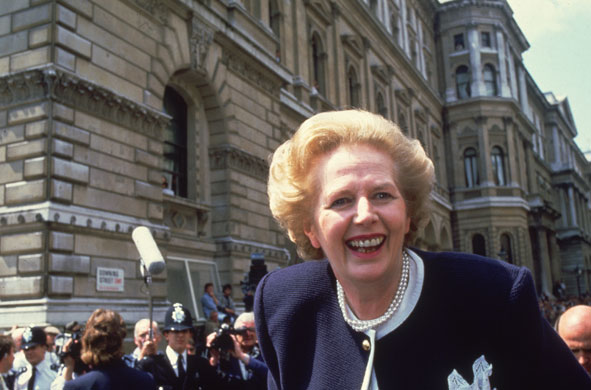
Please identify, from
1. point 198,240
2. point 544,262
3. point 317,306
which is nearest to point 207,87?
point 198,240

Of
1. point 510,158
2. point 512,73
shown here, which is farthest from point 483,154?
point 512,73

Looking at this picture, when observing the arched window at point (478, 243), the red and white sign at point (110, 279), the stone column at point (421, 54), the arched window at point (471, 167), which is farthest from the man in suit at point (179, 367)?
the arched window at point (471, 167)

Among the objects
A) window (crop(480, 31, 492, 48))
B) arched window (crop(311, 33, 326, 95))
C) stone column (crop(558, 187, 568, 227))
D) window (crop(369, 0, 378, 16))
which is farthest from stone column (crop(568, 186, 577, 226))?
arched window (crop(311, 33, 326, 95))

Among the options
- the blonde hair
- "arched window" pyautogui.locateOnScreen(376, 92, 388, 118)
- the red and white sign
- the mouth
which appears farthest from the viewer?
"arched window" pyautogui.locateOnScreen(376, 92, 388, 118)

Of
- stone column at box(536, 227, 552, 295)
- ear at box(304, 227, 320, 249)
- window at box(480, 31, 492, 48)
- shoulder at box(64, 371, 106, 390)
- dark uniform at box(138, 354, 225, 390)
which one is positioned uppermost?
window at box(480, 31, 492, 48)

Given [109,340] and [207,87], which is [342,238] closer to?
[109,340]

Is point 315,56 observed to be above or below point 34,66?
above

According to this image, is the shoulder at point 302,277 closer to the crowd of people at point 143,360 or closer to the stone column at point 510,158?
the crowd of people at point 143,360

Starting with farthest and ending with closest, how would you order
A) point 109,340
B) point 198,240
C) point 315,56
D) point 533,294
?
point 315,56 → point 198,240 → point 109,340 → point 533,294

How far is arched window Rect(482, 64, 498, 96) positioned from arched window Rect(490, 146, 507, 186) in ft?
12.9

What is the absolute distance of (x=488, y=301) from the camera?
1.89 m

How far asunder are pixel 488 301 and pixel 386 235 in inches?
14.6

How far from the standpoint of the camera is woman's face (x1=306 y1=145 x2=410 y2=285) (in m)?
1.95

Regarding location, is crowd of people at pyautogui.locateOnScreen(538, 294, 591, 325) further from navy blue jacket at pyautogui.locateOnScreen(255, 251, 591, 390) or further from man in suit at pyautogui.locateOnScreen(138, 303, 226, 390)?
navy blue jacket at pyautogui.locateOnScreen(255, 251, 591, 390)
